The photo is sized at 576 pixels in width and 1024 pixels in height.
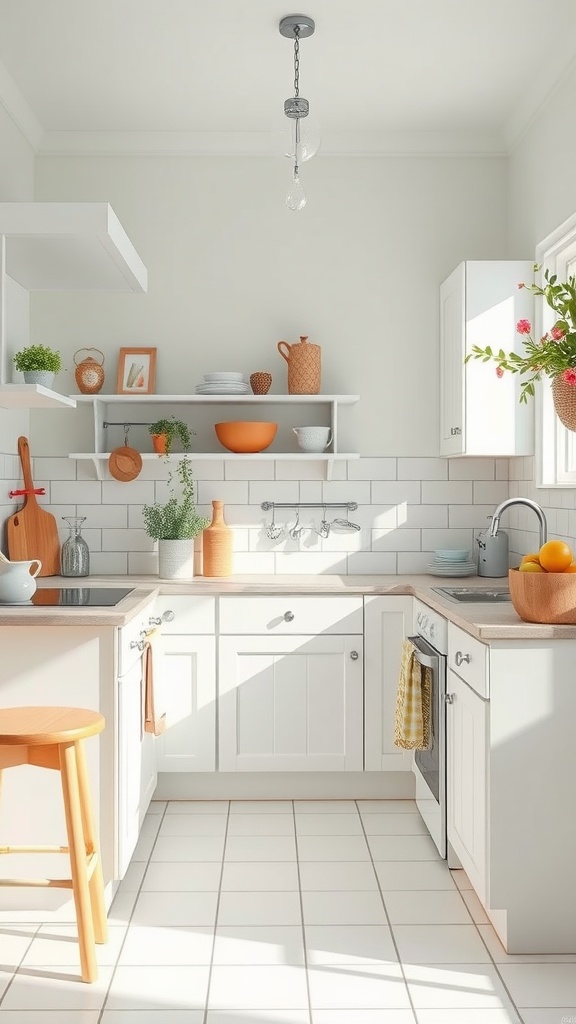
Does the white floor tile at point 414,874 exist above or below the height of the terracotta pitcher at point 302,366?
below

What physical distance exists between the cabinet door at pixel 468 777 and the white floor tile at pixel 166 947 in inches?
31.4

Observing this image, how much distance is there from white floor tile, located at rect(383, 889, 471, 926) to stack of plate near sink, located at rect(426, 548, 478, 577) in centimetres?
147

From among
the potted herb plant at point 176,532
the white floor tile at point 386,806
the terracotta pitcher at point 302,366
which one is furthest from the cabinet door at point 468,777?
the terracotta pitcher at point 302,366

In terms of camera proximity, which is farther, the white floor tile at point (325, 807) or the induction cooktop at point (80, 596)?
the white floor tile at point (325, 807)

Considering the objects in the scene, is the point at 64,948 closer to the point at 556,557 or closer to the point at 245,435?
the point at 556,557

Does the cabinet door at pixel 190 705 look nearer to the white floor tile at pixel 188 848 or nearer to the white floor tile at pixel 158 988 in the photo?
the white floor tile at pixel 188 848

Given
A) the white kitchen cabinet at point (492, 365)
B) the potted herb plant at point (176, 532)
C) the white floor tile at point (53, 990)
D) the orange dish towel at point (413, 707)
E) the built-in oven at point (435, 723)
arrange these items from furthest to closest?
the potted herb plant at point (176, 532) → the white kitchen cabinet at point (492, 365) → the orange dish towel at point (413, 707) → the built-in oven at point (435, 723) → the white floor tile at point (53, 990)

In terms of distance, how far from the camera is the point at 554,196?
3.57 metres

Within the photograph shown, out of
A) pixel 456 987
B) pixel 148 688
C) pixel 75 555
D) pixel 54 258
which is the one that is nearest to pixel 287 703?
pixel 148 688

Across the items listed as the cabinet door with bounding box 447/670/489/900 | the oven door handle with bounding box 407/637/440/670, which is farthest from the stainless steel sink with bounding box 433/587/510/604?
the cabinet door with bounding box 447/670/489/900

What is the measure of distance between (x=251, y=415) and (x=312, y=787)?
1.66 metres

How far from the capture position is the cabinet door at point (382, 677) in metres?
3.73

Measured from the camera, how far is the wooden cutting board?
12.7ft

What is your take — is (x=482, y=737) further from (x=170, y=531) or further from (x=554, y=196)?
(x=554, y=196)
